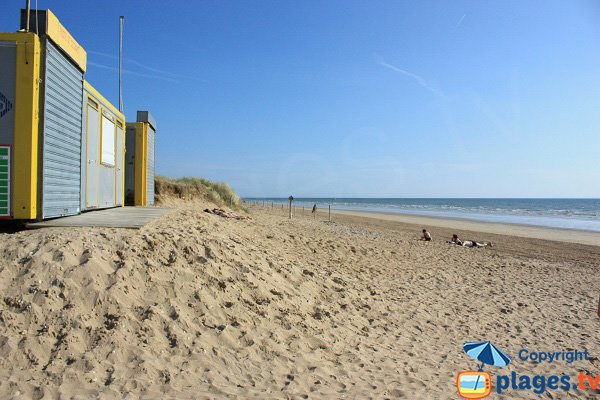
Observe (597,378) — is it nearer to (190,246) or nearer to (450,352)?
(450,352)

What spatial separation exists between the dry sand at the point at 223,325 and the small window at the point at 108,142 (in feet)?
10.3

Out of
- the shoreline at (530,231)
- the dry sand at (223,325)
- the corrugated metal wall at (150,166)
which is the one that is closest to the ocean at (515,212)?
the shoreline at (530,231)

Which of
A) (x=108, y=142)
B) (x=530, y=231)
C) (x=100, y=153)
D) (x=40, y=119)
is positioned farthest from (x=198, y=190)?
(x=530, y=231)

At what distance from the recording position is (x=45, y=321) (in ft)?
13.2

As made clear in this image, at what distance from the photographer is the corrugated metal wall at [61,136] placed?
602 cm

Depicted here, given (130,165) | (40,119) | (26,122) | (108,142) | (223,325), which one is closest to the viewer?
(223,325)

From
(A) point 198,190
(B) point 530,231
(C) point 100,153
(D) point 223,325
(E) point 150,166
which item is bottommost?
(B) point 530,231

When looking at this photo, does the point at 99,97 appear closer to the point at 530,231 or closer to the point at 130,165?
the point at 130,165

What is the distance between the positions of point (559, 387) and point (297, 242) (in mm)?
6892

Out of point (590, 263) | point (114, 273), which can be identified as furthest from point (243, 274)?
point (590, 263)

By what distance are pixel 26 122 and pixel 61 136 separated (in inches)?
32.7

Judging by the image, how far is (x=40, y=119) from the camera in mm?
5852

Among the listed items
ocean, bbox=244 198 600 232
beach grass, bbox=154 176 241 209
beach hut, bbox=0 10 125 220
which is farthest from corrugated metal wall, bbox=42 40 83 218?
ocean, bbox=244 198 600 232

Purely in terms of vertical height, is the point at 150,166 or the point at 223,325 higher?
the point at 150,166
